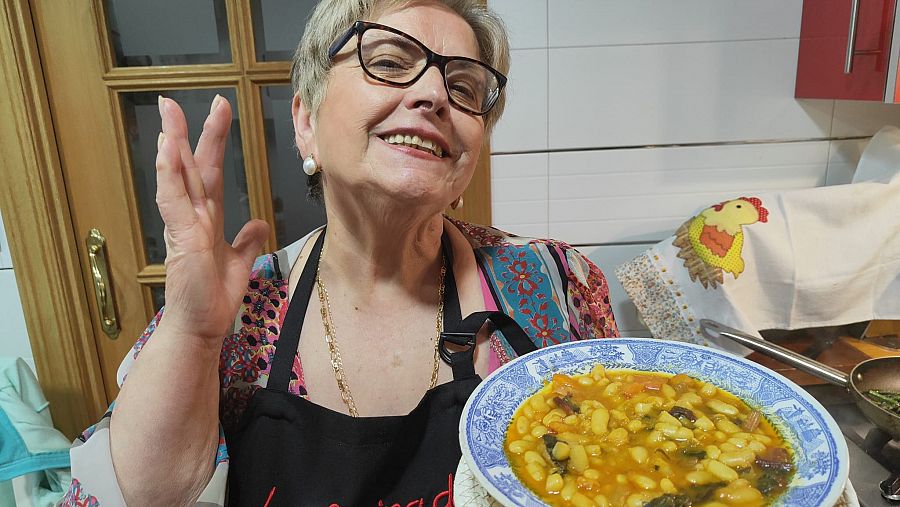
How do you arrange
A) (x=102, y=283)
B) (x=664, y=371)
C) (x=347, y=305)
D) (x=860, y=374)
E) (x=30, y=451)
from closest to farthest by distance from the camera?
(x=664, y=371) < (x=860, y=374) < (x=347, y=305) < (x=30, y=451) < (x=102, y=283)

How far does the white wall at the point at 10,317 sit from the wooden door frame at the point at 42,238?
0.04m

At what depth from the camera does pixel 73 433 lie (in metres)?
1.95

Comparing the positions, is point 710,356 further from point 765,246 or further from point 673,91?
point 673,91

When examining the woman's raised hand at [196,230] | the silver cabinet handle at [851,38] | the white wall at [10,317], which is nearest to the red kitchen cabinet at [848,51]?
the silver cabinet handle at [851,38]

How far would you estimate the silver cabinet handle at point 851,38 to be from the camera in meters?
1.51

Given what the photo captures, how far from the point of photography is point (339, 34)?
3.49ft

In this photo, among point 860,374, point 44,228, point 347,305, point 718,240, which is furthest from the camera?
point 44,228

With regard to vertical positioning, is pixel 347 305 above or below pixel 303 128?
below

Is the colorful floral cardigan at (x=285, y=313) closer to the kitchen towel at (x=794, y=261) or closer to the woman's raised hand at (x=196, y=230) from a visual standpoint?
the woman's raised hand at (x=196, y=230)

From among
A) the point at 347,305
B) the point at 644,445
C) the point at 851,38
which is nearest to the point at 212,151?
the point at 347,305

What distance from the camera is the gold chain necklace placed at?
112 cm

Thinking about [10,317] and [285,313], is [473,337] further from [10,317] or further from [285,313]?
[10,317]

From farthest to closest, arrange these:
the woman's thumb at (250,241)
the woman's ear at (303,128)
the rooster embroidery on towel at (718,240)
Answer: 1. the rooster embroidery on towel at (718,240)
2. the woman's ear at (303,128)
3. the woman's thumb at (250,241)

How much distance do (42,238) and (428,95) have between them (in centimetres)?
148
